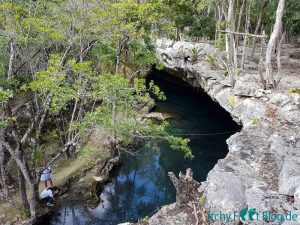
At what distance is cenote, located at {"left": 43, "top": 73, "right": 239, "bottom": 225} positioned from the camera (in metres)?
13.6

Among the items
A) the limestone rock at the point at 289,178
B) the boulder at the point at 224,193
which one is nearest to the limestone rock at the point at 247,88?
the limestone rock at the point at 289,178

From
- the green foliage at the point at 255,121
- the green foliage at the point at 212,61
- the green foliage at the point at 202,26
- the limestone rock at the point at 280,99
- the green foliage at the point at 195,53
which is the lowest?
the green foliage at the point at 255,121

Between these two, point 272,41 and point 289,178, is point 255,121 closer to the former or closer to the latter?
point 272,41

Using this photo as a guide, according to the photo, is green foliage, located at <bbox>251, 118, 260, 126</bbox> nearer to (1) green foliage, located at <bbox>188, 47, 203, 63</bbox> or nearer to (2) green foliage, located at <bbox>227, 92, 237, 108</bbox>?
(2) green foliage, located at <bbox>227, 92, 237, 108</bbox>

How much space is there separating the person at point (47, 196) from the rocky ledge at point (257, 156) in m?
5.82

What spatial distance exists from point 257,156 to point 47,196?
28.2 ft

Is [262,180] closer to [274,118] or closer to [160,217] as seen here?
[160,217]

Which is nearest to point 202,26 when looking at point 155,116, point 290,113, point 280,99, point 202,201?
point 155,116

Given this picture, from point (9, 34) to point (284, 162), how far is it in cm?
1145

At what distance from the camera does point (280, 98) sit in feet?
45.7

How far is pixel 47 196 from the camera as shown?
42.6ft

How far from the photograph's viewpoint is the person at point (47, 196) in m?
12.9

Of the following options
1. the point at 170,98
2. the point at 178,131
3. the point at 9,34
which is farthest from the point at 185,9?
the point at 9,34

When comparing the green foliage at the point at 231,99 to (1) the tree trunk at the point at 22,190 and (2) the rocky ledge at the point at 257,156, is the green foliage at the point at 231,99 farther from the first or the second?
(1) the tree trunk at the point at 22,190
